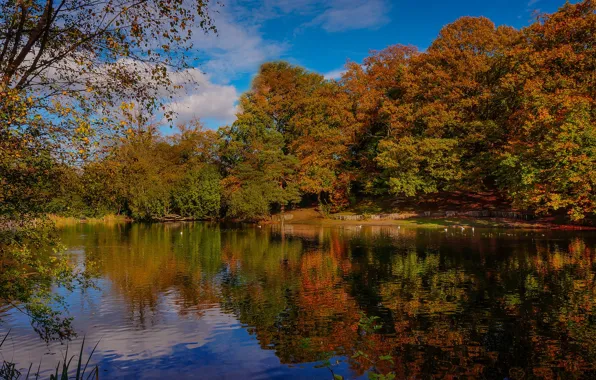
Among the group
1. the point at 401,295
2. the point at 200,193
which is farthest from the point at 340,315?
the point at 200,193

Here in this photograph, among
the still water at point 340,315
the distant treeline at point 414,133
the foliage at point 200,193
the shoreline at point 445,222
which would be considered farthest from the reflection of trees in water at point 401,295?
the foliage at point 200,193

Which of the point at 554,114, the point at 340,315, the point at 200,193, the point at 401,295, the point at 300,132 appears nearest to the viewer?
the point at 340,315

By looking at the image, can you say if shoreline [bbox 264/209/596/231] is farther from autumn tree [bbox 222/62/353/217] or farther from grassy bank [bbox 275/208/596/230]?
autumn tree [bbox 222/62/353/217]

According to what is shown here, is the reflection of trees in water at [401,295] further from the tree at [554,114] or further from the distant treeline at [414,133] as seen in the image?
the distant treeline at [414,133]

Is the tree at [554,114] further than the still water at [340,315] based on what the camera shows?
Yes

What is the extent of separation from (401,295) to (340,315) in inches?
148

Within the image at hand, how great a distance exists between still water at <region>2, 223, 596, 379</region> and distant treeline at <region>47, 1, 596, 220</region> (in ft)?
38.4

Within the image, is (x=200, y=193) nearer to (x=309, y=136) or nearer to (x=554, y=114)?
(x=309, y=136)

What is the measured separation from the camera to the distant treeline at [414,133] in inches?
1463

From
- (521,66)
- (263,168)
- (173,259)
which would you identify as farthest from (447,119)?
(173,259)

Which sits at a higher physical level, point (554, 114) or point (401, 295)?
point (554, 114)

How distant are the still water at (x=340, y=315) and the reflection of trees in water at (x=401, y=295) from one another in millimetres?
59

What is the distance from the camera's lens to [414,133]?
5509 centimetres

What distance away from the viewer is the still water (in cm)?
1108
